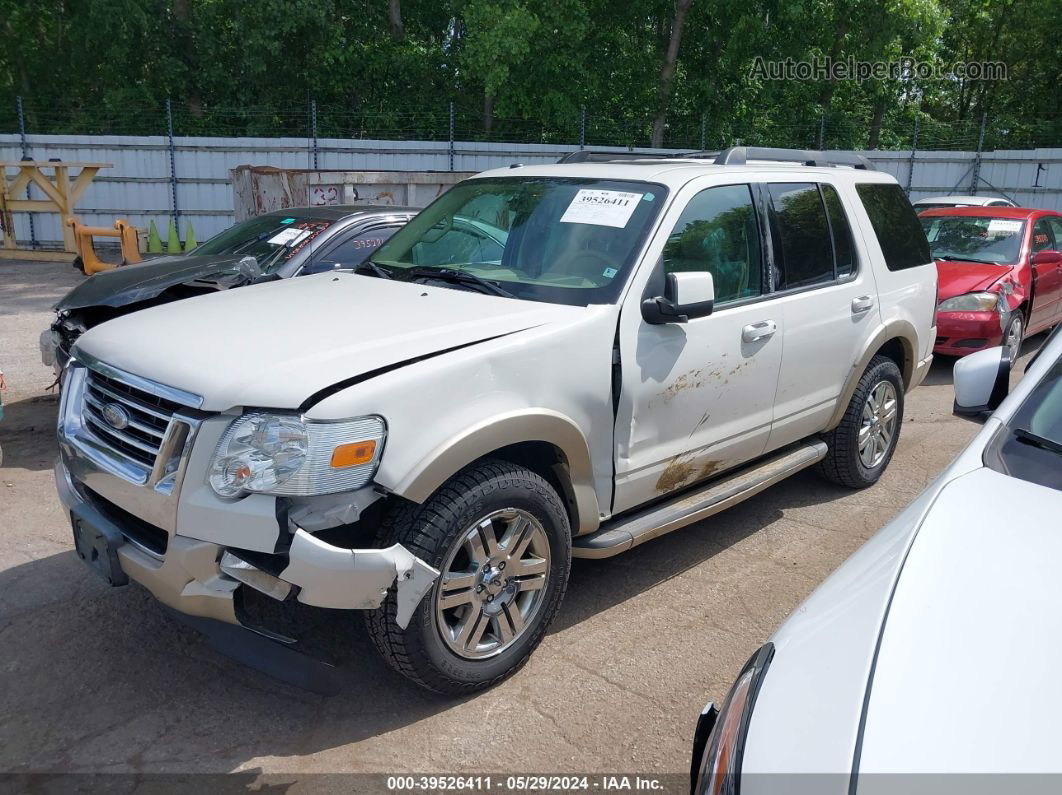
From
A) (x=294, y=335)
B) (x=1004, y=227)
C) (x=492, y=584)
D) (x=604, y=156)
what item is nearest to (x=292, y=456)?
(x=294, y=335)

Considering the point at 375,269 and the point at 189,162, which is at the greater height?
the point at 189,162

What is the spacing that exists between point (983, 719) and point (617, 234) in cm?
263

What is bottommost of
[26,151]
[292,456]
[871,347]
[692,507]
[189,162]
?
[692,507]

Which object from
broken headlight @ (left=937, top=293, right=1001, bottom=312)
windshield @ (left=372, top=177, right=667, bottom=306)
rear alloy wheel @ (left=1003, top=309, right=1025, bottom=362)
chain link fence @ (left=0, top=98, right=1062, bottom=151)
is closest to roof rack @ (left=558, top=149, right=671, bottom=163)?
windshield @ (left=372, top=177, right=667, bottom=306)

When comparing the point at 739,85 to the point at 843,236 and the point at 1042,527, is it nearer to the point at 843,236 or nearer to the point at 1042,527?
the point at 843,236

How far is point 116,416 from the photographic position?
3.16 metres

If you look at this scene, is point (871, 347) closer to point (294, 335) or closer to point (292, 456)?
point (294, 335)

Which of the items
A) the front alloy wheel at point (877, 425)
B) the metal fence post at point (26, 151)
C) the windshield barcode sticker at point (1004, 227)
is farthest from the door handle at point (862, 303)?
the metal fence post at point (26, 151)

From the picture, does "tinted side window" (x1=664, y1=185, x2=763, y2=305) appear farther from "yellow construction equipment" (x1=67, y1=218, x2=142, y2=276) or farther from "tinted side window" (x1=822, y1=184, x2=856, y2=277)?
"yellow construction equipment" (x1=67, y1=218, x2=142, y2=276)

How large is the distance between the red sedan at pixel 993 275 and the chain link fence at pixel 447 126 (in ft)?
35.5

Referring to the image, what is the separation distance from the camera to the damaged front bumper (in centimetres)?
272

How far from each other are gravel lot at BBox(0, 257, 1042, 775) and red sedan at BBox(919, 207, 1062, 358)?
441 centimetres

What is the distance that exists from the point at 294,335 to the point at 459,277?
0.93 metres

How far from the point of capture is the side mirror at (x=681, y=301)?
11.8 feet
